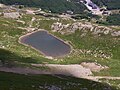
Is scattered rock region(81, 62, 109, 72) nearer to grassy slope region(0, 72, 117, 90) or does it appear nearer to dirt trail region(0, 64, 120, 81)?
dirt trail region(0, 64, 120, 81)

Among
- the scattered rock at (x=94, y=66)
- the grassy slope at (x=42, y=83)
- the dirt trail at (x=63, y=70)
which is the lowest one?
the grassy slope at (x=42, y=83)

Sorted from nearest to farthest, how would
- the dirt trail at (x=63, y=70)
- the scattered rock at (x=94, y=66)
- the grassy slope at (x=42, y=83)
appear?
the grassy slope at (x=42, y=83)
the dirt trail at (x=63, y=70)
the scattered rock at (x=94, y=66)

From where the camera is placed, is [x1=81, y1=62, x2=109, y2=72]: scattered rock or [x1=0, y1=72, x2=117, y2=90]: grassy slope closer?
[x1=0, y1=72, x2=117, y2=90]: grassy slope

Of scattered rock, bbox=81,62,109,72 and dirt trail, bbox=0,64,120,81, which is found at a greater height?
scattered rock, bbox=81,62,109,72

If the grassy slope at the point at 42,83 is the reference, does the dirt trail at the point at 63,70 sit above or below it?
above

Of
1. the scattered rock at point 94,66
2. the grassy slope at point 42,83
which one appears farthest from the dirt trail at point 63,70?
the grassy slope at point 42,83

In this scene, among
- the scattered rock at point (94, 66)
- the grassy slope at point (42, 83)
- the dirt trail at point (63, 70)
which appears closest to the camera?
the grassy slope at point (42, 83)

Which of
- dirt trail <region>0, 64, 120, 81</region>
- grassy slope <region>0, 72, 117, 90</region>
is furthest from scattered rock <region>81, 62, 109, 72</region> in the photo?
grassy slope <region>0, 72, 117, 90</region>

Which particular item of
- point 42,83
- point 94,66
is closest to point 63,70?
point 94,66

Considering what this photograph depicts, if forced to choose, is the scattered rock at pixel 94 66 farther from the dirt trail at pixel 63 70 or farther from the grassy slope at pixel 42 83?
the grassy slope at pixel 42 83

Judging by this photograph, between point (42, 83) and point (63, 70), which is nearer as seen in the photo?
point (42, 83)

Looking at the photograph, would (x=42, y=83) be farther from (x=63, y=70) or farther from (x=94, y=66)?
(x=94, y=66)
